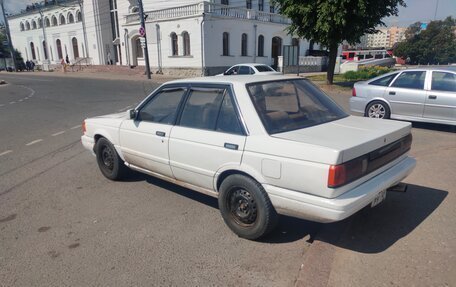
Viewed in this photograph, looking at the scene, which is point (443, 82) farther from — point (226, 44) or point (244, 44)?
point (244, 44)

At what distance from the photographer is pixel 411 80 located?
27.6ft

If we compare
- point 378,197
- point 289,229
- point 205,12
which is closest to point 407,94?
point 378,197

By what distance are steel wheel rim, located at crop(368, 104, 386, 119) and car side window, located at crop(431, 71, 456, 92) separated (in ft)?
4.07

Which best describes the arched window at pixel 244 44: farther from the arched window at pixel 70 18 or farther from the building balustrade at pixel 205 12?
the arched window at pixel 70 18

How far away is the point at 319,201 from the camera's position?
292 centimetres

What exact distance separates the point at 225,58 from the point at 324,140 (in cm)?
2958

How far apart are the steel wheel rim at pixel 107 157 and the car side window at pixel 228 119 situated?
230cm

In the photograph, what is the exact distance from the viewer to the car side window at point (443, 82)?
7752mm

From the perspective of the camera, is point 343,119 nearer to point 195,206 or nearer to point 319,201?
point 319,201

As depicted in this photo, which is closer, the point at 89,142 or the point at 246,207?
the point at 246,207

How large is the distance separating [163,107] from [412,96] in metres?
6.61

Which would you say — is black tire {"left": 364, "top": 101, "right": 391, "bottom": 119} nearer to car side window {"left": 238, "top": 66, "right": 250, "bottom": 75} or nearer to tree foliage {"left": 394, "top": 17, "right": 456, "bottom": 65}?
car side window {"left": 238, "top": 66, "right": 250, "bottom": 75}

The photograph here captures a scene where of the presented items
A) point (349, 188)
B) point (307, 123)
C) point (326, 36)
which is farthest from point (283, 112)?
point (326, 36)

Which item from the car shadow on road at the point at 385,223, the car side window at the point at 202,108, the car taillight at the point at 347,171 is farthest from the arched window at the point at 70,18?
the car taillight at the point at 347,171
